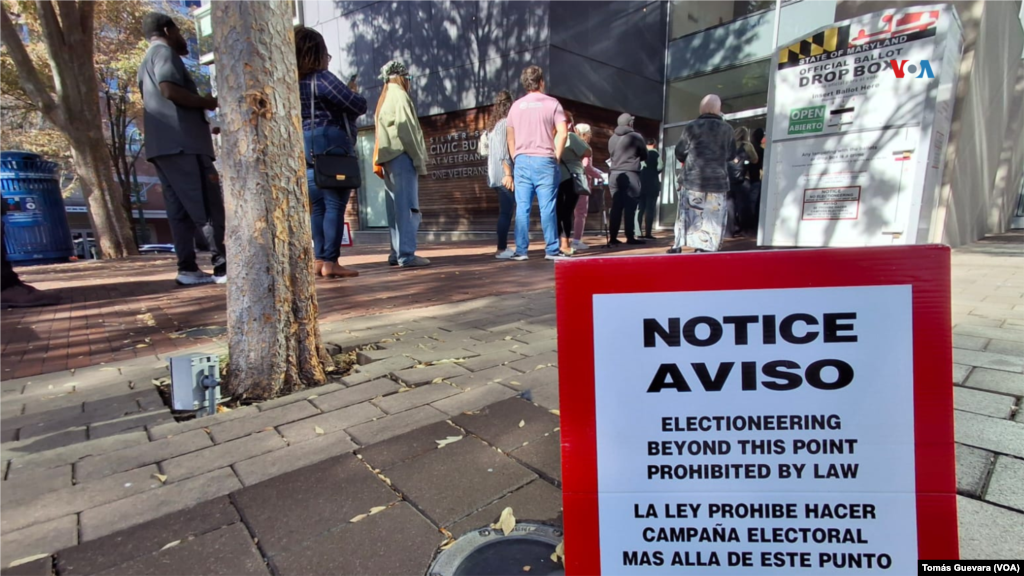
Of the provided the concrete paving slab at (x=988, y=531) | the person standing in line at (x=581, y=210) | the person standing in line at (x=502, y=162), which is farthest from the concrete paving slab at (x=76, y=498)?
the person standing in line at (x=581, y=210)

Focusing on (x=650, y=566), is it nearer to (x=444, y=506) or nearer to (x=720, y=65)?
(x=444, y=506)

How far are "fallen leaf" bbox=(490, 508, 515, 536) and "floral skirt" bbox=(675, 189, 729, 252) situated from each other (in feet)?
16.9

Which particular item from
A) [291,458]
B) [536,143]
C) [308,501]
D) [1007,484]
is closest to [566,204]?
[536,143]

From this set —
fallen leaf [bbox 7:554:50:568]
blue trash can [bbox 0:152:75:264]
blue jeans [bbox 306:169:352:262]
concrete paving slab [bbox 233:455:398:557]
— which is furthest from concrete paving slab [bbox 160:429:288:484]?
blue trash can [bbox 0:152:75:264]

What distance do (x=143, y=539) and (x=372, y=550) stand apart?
61 centimetres

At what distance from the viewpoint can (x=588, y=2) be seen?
1048 cm

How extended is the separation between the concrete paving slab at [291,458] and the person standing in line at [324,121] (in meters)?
3.05

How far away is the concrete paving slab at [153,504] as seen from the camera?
4.40 ft

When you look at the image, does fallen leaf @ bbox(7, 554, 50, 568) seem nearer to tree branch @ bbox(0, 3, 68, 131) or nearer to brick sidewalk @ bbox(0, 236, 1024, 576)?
brick sidewalk @ bbox(0, 236, 1024, 576)

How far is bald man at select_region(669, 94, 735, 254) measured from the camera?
18.6 ft

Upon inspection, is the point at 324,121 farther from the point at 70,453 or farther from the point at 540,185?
the point at 70,453

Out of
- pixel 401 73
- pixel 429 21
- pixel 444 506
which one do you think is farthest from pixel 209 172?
pixel 429 21

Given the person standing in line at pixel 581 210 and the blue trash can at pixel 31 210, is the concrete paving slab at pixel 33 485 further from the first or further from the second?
the blue trash can at pixel 31 210

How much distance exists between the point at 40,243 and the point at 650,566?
1374cm
